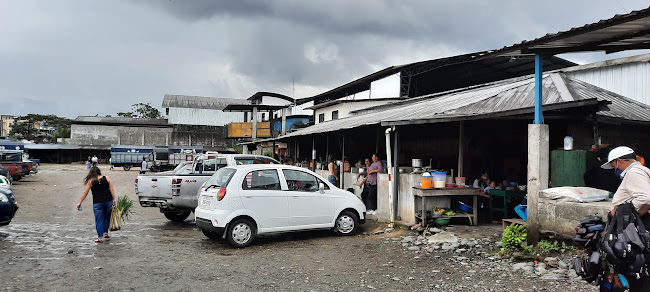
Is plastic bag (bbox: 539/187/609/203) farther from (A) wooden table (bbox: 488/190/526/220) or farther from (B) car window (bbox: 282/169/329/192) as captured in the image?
(B) car window (bbox: 282/169/329/192)

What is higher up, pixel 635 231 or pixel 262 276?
Result: pixel 635 231

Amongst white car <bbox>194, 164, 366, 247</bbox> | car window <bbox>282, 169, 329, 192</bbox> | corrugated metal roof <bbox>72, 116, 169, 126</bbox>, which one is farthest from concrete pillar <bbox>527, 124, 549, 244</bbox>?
corrugated metal roof <bbox>72, 116, 169, 126</bbox>

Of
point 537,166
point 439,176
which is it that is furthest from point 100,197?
point 537,166

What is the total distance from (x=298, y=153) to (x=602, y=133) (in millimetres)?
17005

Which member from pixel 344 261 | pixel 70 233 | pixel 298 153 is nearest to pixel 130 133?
pixel 298 153

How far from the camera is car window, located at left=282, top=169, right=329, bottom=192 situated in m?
9.05

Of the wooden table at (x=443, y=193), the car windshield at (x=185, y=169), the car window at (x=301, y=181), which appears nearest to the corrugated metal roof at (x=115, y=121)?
the car windshield at (x=185, y=169)

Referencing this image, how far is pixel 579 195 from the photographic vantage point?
690 centimetres

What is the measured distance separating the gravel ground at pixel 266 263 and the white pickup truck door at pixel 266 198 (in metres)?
0.50

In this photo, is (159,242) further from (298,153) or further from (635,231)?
(298,153)

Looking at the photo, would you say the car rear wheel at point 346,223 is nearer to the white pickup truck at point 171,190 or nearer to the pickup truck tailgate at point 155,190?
the white pickup truck at point 171,190

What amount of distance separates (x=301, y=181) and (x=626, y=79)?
12.8 metres

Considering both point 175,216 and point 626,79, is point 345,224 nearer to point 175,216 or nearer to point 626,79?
point 175,216

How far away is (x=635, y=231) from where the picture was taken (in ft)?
13.0
